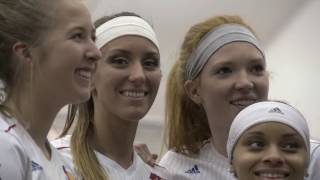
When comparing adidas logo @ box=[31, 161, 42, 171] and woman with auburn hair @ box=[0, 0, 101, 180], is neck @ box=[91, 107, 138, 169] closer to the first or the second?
woman with auburn hair @ box=[0, 0, 101, 180]

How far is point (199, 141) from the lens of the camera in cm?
222

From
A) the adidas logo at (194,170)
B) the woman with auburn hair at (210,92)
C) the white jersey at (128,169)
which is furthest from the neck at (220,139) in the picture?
the white jersey at (128,169)

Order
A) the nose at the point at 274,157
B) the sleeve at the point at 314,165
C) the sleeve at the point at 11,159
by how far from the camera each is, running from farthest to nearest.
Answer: the sleeve at the point at 314,165 → the nose at the point at 274,157 → the sleeve at the point at 11,159

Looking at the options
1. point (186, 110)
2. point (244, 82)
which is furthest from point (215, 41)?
point (186, 110)

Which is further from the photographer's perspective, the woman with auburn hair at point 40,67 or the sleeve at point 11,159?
the woman with auburn hair at point 40,67

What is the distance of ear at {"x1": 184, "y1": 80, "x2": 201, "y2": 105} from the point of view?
2146 mm

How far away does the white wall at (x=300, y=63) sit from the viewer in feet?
11.7

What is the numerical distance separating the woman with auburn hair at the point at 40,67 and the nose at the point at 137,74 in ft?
1.06

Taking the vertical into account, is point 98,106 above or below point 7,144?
above

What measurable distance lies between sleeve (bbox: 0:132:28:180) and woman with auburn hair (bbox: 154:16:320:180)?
2.73 ft

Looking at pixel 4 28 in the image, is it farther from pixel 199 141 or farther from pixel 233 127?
pixel 199 141

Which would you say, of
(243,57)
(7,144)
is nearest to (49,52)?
(7,144)

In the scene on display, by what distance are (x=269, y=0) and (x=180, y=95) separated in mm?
1720

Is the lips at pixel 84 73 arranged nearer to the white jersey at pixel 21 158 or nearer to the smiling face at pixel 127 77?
the white jersey at pixel 21 158
